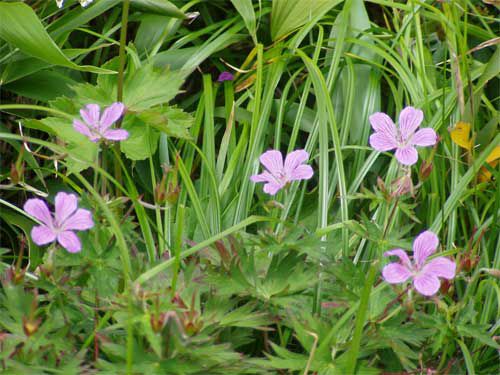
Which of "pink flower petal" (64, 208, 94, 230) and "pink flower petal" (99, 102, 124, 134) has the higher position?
"pink flower petal" (99, 102, 124, 134)

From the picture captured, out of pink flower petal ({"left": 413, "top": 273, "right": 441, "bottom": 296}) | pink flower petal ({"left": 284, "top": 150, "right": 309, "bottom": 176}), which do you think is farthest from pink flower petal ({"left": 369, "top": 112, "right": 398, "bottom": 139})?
pink flower petal ({"left": 413, "top": 273, "right": 441, "bottom": 296})

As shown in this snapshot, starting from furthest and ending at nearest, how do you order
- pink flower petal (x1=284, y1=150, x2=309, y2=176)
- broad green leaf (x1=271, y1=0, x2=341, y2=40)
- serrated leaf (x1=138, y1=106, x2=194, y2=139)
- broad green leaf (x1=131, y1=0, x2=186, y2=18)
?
broad green leaf (x1=271, y1=0, x2=341, y2=40), broad green leaf (x1=131, y1=0, x2=186, y2=18), serrated leaf (x1=138, y1=106, x2=194, y2=139), pink flower petal (x1=284, y1=150, x2=309, y2=176)

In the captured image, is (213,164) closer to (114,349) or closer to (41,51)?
(41,51)

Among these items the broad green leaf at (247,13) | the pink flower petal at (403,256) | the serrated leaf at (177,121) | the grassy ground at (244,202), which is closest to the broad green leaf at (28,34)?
the grassy ground at (244,202)

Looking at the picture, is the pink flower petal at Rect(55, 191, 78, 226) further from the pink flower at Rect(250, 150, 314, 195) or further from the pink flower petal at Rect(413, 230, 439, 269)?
the pink flower petal at Rect(413, 230, 439, 269)

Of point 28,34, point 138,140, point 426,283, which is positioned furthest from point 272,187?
point 28,34

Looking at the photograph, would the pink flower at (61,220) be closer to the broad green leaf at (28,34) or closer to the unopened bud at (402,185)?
the unopened bud at (402,185)
